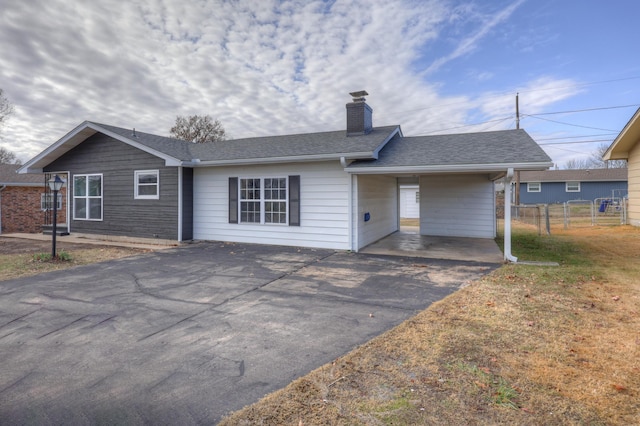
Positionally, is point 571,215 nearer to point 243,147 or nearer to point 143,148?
point 243,147

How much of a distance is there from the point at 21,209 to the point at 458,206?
19889 mm

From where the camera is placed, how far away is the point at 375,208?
11406 millimetres

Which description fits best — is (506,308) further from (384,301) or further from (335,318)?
(335,318)

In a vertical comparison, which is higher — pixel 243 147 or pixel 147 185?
pixel 243 147

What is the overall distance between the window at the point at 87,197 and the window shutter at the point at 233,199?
5.48 m

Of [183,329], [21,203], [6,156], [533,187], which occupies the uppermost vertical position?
[6,156]

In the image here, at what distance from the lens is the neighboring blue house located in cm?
3053

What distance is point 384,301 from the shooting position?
5.09 m

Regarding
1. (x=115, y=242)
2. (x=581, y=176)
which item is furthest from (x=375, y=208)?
(x=581, y=176)

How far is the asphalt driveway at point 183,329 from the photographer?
2.60 m

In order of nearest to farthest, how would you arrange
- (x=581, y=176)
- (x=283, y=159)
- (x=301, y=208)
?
(x=283, y=159) → (x=301, y=208) → (x=581, y=176)

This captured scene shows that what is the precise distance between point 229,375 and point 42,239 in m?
13.6

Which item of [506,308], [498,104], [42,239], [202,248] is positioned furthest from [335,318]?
[498,104]

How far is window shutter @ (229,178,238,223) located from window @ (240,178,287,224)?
0.55ft
